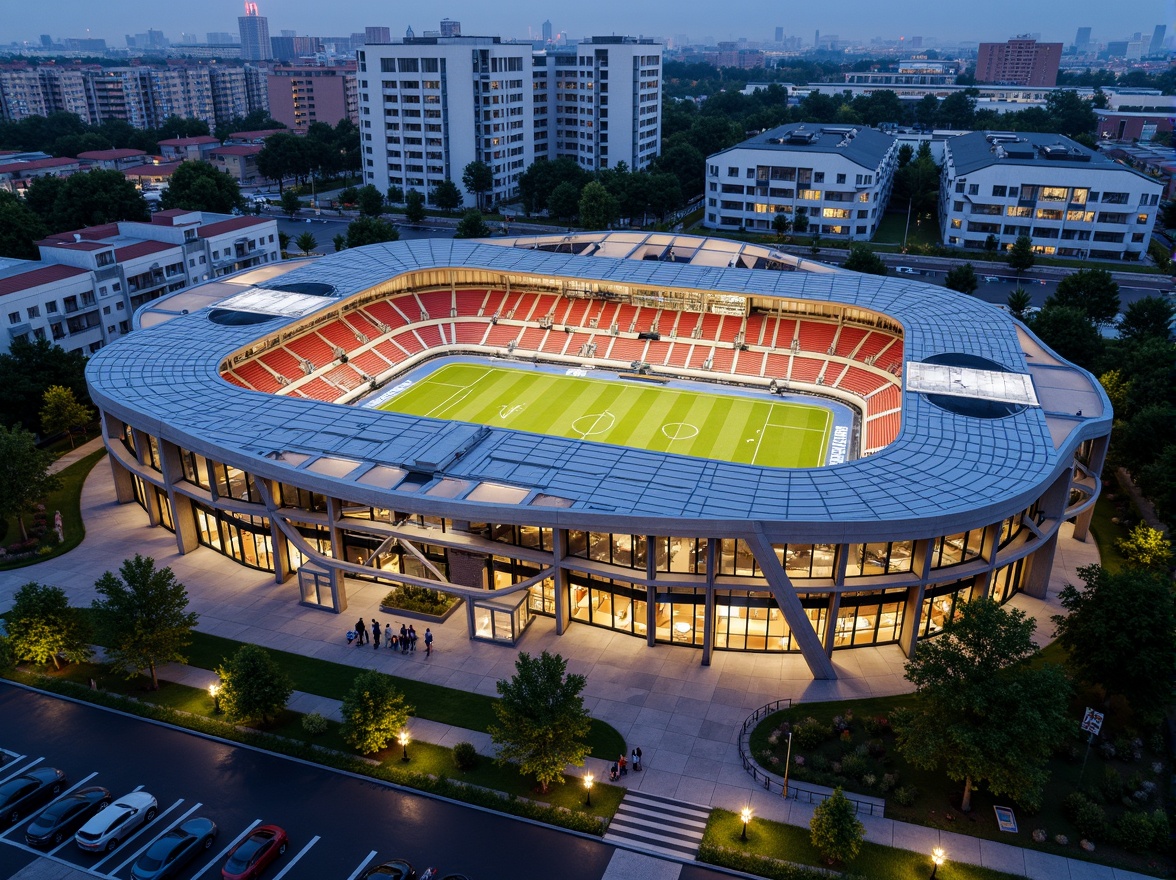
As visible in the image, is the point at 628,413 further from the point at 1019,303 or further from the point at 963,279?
the point at 963,279

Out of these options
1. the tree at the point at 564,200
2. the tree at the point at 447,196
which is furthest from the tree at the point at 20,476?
the tree at the point at 447,196

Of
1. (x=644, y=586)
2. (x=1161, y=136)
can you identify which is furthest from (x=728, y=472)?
(x=1161, y=136)

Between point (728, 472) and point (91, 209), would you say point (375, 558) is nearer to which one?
point (728, 472)

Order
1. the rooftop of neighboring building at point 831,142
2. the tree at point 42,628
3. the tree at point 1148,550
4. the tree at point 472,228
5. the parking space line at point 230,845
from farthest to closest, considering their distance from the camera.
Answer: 1. the rooftop of neighboring building at point 831,142
2. the tree at point 472,228
3. the tree at point 1148,550
4. the tree at point 42,628
5. the parking space line at point 230,845

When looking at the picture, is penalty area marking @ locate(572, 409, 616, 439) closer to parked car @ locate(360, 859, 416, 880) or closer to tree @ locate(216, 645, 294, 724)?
tree @ locate(216, 645, 294, 724)

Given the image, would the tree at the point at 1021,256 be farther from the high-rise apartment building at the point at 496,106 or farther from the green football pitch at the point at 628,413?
the high-rise apartment building at the point at 496,106

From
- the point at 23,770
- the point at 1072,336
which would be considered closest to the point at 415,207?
the point at 1072,336
